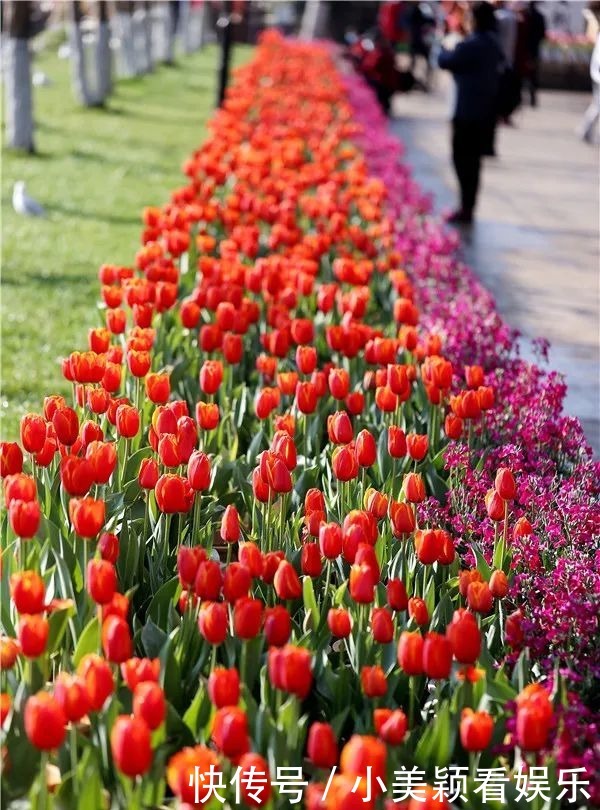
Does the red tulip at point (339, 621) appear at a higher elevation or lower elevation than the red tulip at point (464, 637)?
lower

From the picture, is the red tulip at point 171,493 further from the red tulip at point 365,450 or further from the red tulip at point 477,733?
the red tulip at point 477,733

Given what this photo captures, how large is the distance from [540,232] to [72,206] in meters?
3.93

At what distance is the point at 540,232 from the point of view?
1116cm

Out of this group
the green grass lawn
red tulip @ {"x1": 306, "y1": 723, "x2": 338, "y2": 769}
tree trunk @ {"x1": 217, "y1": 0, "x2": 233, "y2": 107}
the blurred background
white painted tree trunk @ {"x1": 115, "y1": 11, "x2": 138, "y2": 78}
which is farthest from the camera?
white painted tree trunk @ {"x1": 115, "y1": 11, "x2": 138, "y2": 78}

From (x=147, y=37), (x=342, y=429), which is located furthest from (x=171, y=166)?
(x=147, y=37)

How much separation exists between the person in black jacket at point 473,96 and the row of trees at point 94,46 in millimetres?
4794

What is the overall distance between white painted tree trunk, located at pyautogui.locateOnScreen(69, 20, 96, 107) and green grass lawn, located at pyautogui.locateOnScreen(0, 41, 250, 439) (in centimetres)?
23

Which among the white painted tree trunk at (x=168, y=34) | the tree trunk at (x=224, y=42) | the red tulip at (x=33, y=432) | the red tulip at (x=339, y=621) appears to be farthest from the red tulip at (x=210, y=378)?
the white painted tree trunk at (x=168, y=34)

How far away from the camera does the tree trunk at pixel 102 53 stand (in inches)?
715

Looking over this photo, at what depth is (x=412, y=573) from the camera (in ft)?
9.84

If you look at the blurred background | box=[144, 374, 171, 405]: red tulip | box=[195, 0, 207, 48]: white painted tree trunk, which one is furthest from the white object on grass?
box=[195, 0, 207, 48]: white painted tree trunk

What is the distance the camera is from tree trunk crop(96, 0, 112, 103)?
18156 millimetres

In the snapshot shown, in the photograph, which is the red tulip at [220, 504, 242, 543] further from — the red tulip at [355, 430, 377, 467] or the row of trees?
the row of trees

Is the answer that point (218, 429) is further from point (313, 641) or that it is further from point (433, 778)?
point (433, 778)
